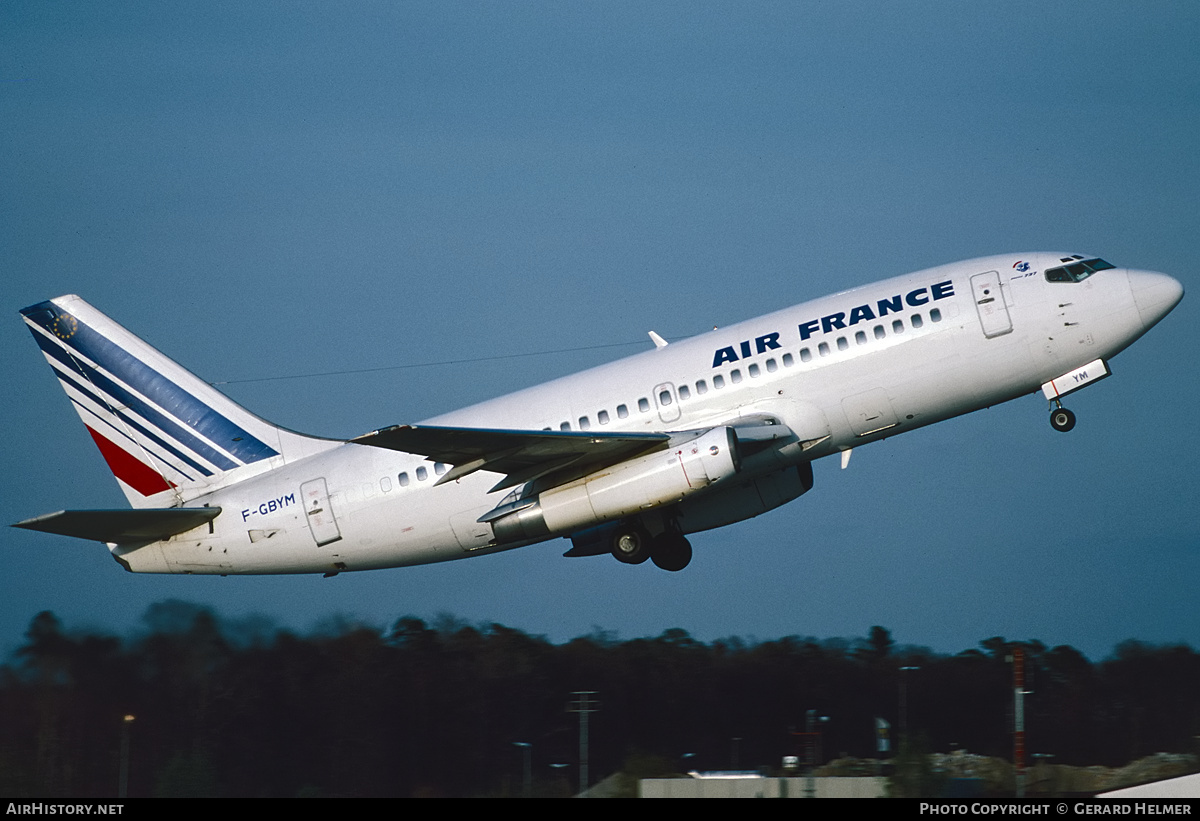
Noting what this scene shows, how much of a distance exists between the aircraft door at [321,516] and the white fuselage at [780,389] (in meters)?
0.04

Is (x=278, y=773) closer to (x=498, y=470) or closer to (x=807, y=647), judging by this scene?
(x=498, y=470)

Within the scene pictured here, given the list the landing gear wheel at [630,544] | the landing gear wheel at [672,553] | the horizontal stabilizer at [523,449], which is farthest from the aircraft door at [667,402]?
the landing gear wheel at [672,553]

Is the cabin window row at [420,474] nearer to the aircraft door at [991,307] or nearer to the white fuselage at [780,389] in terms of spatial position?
the white fuselage at [780,389]

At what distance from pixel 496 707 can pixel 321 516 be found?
39.7 feet

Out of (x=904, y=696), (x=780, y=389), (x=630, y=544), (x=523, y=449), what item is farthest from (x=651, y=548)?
(x=904, y=696)

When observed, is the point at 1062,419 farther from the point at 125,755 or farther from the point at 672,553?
the point at 125,755

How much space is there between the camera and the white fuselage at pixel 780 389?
29906 mm

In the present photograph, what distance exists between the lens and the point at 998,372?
98.5ft

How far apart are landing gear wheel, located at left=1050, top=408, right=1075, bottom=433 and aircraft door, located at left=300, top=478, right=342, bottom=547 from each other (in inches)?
692

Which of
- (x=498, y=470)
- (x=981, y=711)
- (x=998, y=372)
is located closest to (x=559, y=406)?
(x=498, y=470)

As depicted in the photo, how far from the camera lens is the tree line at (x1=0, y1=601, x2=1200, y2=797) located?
1385 inches

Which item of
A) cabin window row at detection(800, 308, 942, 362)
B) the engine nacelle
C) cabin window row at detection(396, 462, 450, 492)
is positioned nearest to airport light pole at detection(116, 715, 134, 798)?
cabin window row at detection(396, 462, 450, 492)

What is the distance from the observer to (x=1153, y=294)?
30.1 m
